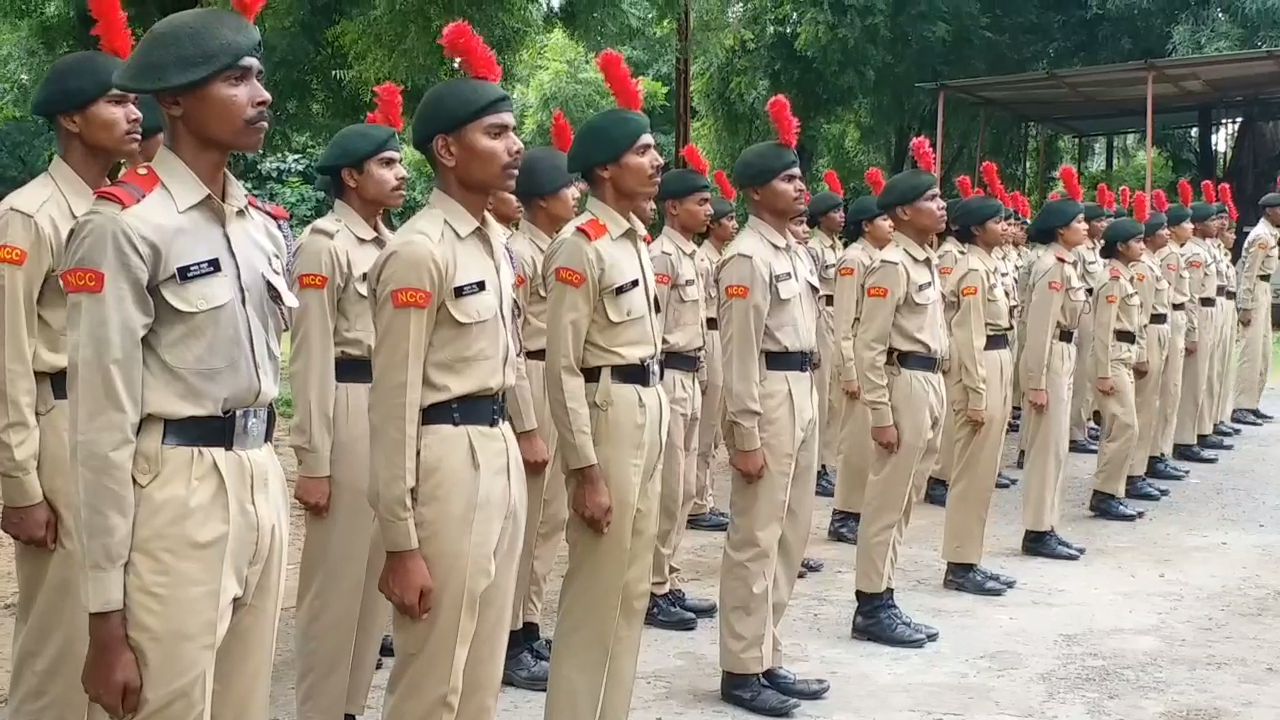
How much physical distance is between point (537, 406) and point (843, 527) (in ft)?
9.40

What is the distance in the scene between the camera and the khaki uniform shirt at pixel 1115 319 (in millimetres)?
8641

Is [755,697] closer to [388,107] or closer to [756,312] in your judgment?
[756,312]

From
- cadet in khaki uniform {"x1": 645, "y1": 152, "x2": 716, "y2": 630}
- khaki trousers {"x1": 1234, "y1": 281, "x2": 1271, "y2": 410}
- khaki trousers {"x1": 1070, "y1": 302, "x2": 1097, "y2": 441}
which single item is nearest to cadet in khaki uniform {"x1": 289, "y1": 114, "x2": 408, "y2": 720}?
cadet in khaki uniform {"x1": 645, "y1": 152, "x2": 716, "y2": 630}

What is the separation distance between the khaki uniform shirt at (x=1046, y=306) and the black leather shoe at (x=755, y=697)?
331 centimetres

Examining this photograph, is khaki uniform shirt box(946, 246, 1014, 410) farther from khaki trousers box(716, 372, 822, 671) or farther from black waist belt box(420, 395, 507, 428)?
black waist belt box(420, 395, 507, 428)

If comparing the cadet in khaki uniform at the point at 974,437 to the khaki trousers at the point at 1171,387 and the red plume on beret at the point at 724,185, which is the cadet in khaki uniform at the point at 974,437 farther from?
the khaki trousers at the point at 1171,387

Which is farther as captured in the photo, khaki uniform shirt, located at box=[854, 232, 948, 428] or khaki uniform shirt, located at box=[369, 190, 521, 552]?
khaki uniform shirt, located at box=[854, 232, 948, 428]

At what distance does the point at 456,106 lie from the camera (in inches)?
131

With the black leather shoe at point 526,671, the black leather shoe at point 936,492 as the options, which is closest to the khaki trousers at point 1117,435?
the black leather shoe at point 936,492

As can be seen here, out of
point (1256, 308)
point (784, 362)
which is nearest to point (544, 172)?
point (784, 362)

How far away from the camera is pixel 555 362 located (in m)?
3.99

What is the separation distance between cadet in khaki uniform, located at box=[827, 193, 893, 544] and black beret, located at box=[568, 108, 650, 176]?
297cm

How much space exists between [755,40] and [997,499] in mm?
9368

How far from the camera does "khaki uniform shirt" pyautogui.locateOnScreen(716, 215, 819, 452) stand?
478cm
